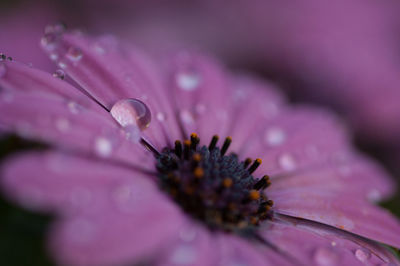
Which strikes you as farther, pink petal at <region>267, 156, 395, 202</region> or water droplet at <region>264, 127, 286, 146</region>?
water droplet at <region>264, 127, 286, 146</region>

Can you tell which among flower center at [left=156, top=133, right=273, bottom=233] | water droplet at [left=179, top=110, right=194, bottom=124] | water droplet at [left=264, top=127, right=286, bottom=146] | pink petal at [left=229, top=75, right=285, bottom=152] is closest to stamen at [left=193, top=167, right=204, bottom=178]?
flower center at [left=156, top=133, right=273, bottom=233]

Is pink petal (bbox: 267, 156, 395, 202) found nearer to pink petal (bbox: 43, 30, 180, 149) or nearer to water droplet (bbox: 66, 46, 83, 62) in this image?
pink petal (bbox: 43, 30, 180, 149)

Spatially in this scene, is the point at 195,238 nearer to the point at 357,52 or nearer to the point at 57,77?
the point at 57,77

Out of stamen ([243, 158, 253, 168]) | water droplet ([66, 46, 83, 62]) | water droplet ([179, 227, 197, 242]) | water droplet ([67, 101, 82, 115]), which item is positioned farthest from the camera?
stamen ([243, 158, 253, 168])

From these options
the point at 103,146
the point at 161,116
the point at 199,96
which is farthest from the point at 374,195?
the point at 103,146

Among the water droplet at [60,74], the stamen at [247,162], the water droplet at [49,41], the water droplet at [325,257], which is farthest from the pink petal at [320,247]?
the water droplet at [49,41]

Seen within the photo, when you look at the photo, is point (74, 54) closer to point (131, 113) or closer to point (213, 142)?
point (131, 113)

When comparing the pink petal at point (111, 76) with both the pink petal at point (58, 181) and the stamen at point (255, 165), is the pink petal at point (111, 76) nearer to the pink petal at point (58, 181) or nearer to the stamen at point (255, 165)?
the stamen at point (255, 165)
